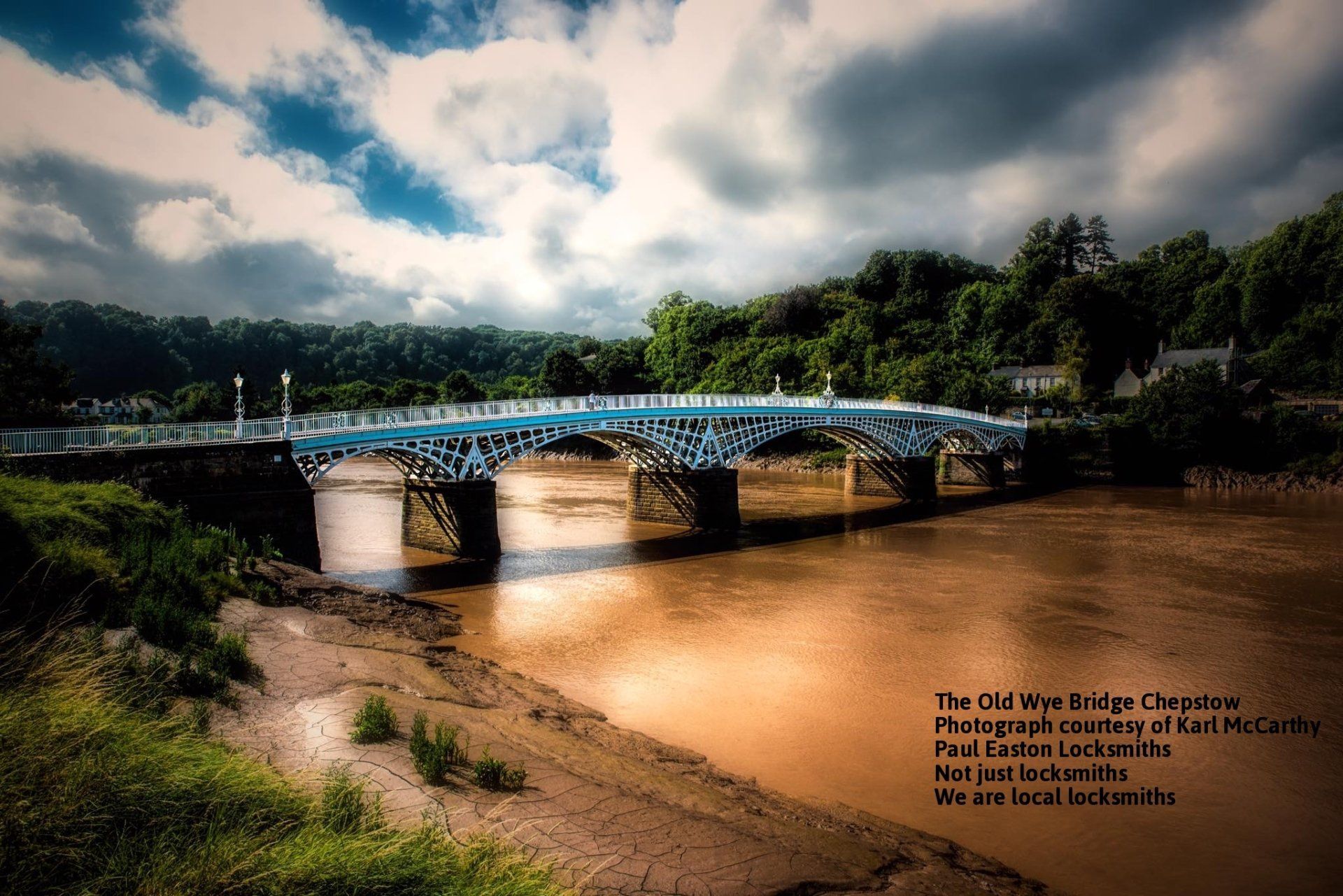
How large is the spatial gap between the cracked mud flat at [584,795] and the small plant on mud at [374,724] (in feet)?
0.43

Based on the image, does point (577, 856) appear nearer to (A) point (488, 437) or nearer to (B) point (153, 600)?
(B) point (153, 600)

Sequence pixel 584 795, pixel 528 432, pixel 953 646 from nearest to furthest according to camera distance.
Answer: pixel 584 795 → pixel 953 646 → pixel 528 432

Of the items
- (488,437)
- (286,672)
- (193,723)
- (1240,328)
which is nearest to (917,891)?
(193,723)

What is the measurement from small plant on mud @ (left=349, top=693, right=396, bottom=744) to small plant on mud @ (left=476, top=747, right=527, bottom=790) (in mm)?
1364

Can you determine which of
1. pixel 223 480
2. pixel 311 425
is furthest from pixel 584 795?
pixel 311 425

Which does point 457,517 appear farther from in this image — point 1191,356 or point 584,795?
point 1191,356

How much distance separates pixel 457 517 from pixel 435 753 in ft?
67.5

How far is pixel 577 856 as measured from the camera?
6383 millimetres

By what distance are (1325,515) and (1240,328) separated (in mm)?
44339

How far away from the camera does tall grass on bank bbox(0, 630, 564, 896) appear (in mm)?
4289

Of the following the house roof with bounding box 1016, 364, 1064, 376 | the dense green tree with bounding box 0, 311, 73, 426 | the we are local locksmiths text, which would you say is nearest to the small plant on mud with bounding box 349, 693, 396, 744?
the we are local locksmiths text

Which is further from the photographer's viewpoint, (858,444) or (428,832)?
(858,444)

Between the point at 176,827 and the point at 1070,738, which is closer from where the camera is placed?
the point at 176,827

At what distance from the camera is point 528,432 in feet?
99.3
